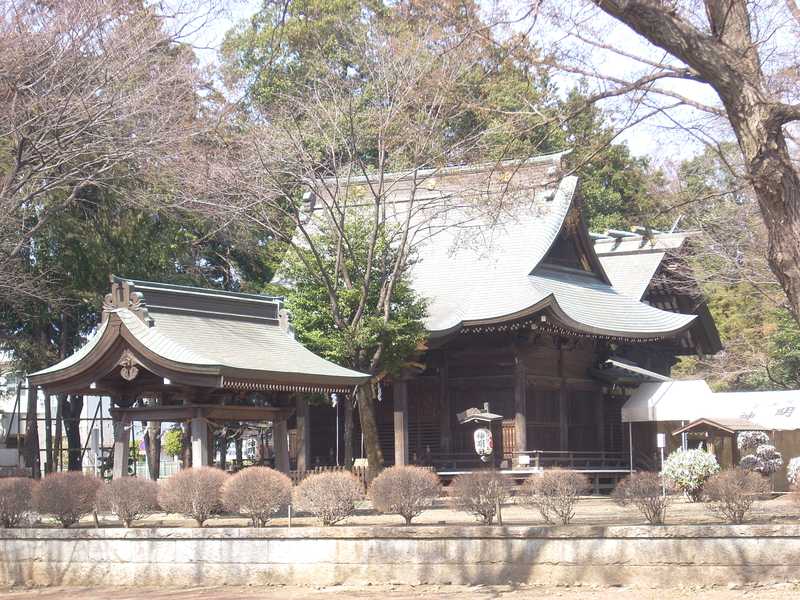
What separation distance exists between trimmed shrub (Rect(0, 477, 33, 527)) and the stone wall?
0.39 m

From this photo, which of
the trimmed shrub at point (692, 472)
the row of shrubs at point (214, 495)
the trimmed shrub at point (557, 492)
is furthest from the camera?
the trimmed shrub at point (692, 472)

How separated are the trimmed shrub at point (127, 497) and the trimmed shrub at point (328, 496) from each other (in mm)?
2546

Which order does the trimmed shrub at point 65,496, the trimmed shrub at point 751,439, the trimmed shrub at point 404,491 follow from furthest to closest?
the trimmed shrub at point 751,439 → the trimmed shrub at point 65,496 → the trimmed shrub at point 404,491

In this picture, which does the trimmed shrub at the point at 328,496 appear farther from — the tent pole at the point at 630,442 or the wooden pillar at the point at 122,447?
the tent pole at the point at 630,442

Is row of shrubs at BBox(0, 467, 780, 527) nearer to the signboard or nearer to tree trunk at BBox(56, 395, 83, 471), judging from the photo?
the signboard

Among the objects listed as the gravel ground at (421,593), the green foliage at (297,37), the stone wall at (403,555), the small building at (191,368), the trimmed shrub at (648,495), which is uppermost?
the green foliage at (297,37)

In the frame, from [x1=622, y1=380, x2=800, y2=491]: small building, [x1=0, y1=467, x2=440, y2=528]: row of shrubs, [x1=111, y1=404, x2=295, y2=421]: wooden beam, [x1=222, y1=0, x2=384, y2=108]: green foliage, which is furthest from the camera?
[x1=222, y1=0, x2=384, y2=108]: green foliage

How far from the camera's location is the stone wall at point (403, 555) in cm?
1296

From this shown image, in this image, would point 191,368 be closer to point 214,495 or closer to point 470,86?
point 214,495

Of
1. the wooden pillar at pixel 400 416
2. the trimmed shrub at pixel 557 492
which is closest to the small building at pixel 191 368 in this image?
the trimmed shrub at pixel 557 492

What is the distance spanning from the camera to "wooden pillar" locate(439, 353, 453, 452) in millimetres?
29547

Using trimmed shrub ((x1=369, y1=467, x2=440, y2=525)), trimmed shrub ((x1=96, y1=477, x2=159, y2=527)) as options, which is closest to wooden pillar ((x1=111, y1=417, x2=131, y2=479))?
trimmed shrub ((x1=96, y1=477, x2=159, y2=527))

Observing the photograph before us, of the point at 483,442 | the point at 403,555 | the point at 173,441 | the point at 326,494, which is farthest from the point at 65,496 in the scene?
the point at 173,441

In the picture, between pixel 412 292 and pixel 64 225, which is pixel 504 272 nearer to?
pixel 412 292
